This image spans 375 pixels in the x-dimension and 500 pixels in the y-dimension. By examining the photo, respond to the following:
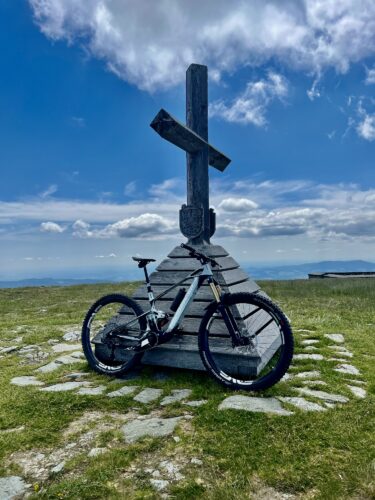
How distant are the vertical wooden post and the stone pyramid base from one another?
741mm

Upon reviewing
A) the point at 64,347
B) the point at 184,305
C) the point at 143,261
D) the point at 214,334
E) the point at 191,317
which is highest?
the point at 143,261

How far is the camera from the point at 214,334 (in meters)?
5.46

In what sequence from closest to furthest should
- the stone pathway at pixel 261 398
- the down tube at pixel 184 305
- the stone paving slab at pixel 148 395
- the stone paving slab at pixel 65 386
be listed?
the stone pathway at pixel 261 398, the stone paving slab at pixel 148 395, the stone paving slab at pixel 65 386, the down tube at pixel 184 305

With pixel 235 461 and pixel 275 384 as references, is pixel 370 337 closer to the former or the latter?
pixel 275 384

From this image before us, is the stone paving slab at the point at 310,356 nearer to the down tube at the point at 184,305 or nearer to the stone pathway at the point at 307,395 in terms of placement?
the stone pathway at the point at 307,395

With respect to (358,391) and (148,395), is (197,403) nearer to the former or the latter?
(148,395)

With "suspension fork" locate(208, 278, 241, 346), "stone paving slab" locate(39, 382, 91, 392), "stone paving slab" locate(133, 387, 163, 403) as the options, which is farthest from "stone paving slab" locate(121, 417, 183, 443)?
"stone paving slab" locate(39, 382, 91, 392)

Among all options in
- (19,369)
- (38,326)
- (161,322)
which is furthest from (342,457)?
(38,326)

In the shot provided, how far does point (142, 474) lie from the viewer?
312cm

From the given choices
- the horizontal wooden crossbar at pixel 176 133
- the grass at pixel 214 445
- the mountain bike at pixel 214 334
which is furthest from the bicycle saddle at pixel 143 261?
the horizontal wooden crossbar at pixel 176 133

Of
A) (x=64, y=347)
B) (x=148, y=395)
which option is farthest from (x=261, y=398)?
(x=64, y=347)

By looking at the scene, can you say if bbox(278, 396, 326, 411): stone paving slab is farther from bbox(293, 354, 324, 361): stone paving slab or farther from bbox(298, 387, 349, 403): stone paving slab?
bbox(293, 354, 324, 361): stone paving slab

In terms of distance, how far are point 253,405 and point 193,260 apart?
292 cm

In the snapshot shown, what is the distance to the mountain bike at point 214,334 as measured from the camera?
4848mm
